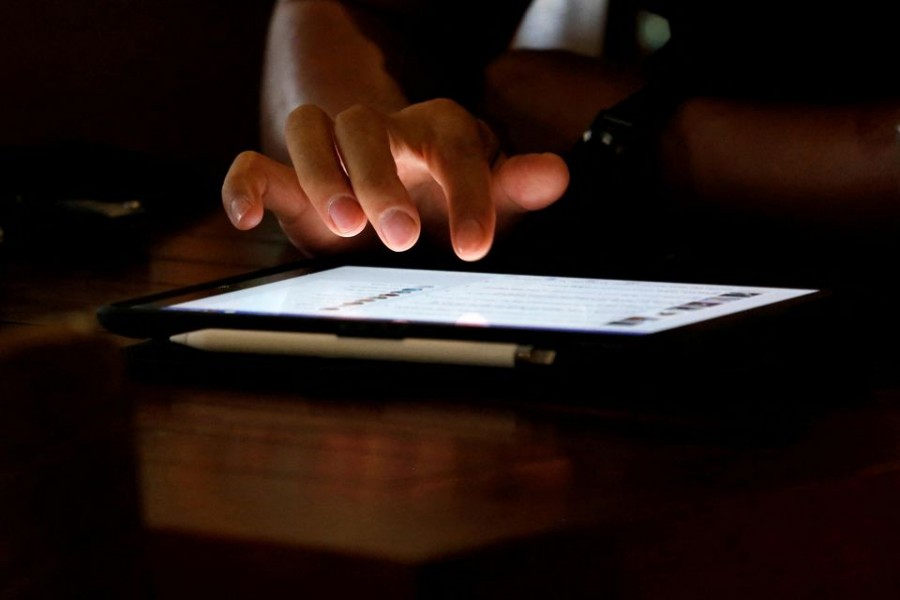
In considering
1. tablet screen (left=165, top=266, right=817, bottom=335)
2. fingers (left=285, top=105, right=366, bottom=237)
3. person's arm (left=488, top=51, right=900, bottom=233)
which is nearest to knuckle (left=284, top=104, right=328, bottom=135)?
fingers (left=285, top=105, right=366, bottom=237)

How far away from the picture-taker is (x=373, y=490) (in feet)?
0.97

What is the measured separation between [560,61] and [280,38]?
0.83 feet

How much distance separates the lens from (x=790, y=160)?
0.69 metres

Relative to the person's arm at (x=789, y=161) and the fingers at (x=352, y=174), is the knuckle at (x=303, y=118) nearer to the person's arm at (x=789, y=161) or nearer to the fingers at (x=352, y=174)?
the fingers at (x=352, y=174)

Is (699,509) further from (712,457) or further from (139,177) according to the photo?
→ (139,177)

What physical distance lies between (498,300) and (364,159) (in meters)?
0.13

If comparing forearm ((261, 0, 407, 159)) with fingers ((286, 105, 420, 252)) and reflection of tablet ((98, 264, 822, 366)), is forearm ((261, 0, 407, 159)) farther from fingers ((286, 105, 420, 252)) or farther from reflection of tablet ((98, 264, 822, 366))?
reflection of tablet ((98, 264, 822, 366))

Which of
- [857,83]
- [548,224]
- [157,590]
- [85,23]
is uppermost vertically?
[85,23]

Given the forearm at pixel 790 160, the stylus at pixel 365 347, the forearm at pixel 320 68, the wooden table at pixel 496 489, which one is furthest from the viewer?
the forearm at pixel 320 68

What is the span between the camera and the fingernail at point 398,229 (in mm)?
466

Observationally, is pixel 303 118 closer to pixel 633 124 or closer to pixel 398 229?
pixel 398 229

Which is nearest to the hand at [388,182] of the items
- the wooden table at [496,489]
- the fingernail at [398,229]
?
the fingernail at [398,229]

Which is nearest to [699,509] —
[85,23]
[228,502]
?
[228,502]

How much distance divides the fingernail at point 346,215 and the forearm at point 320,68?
281mm
